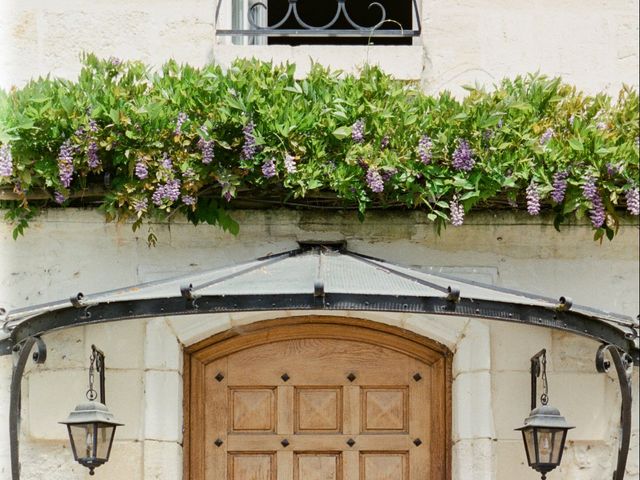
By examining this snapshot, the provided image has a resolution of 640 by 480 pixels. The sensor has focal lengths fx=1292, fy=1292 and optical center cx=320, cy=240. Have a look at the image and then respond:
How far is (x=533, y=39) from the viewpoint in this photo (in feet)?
20.4

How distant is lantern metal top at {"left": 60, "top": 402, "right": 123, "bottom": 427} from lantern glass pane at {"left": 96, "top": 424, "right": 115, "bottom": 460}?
0.15 ft

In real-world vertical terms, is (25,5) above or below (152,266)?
above

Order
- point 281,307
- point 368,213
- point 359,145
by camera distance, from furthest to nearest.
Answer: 1. point 368,213
2. point 359,145
3. point 281,307

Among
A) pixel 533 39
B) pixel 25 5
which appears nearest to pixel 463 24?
pixel 533 39

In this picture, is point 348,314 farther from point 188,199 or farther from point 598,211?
point 598,211

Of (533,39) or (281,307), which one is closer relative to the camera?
(281,307)

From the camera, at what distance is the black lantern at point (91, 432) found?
5.42 m

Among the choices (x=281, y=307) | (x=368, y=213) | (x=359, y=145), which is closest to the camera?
(x=281, y=307)

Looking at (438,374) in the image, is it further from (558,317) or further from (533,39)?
(533,39)

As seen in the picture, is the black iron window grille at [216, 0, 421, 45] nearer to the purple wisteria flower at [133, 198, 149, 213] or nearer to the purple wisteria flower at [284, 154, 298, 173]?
the purple wisteria flower at [284, 154, 298, 173]

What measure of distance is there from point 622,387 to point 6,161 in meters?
2.84

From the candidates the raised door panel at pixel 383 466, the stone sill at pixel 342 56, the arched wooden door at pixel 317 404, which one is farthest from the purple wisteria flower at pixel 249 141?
the raised door panel at pixel 383 466

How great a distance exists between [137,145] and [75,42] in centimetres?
87

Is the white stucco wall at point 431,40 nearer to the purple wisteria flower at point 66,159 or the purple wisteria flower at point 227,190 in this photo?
the purple wisteria flower at point 66,159
